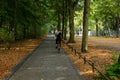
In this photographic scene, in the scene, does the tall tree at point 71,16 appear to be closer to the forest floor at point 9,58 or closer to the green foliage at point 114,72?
the forest floor at point 9,58

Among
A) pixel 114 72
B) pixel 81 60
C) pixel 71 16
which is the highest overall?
pixel 71 16

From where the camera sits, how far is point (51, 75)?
12961 mm

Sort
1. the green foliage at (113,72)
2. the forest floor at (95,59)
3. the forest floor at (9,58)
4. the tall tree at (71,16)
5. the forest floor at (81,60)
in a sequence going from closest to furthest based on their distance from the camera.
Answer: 1. the green foliage at (113,72)
2. the forest floor at (95,59)
3. the forest floor at (81,60)
4. the forest floor at (9,58)
5. the tall tree at (71,16)

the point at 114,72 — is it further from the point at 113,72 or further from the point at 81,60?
the point at 81,60

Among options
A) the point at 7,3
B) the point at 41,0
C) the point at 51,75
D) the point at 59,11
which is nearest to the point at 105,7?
the point at 59,11

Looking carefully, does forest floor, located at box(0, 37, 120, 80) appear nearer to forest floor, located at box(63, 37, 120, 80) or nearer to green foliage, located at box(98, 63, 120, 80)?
forest floor, located at box(63, 37, 120, 80)

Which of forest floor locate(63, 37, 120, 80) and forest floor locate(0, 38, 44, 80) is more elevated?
forest floor locate(0, 38, 44, 80)

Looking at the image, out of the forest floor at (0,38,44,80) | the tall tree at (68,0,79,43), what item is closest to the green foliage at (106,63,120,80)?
the forest floor at (0,38,44,80)

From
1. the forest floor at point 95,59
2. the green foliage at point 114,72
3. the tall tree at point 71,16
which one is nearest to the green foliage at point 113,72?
the green foliage at point 114,72

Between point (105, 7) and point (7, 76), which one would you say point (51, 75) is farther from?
point (105, 7)

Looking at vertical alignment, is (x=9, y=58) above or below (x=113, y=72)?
below

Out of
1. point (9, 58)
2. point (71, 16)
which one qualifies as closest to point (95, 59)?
point (9, 58)

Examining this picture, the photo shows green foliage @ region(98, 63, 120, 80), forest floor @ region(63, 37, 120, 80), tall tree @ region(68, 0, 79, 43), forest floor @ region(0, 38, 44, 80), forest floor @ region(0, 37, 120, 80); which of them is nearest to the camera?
green foliage @ region(98, 63, 120, 80)

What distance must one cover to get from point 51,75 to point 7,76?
1883 mm
